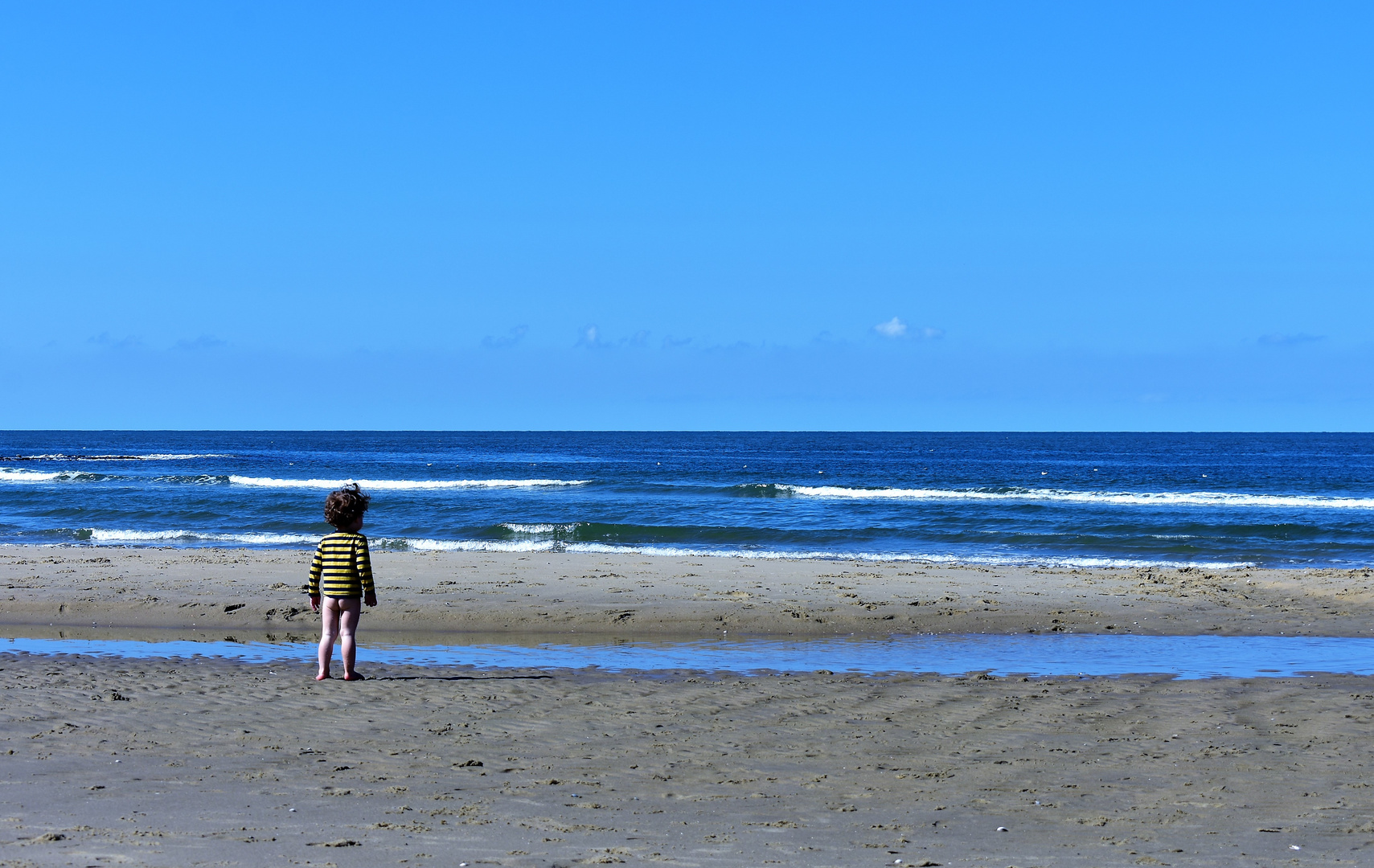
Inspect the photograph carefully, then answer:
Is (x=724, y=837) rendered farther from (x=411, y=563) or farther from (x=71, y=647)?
(x=411, y=563)

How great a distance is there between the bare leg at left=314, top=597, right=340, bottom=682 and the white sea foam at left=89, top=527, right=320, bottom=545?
49.8ft

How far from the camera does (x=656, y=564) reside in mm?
18719

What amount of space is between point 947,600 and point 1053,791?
868 cm

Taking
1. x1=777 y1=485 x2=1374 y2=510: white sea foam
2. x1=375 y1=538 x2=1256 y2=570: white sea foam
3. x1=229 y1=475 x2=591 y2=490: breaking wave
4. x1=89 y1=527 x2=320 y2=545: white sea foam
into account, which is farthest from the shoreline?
x1=229 y1=475 x2=591 y2=490: breaking wave

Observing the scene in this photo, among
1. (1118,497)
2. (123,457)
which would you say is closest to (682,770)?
(1118,497)

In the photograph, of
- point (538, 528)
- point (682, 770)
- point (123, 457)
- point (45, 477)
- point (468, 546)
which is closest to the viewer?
point (682, 770)

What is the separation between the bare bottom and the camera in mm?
4895

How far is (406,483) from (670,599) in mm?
35397

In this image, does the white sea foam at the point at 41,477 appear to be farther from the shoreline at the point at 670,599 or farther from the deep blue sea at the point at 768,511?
the shoreline at the point at 670,599

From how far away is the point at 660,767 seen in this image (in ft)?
20.9

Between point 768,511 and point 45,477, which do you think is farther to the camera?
point 45,477

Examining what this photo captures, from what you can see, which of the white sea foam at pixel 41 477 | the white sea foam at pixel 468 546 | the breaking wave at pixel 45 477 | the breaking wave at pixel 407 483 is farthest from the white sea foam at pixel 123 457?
the white sea foam at pixel 468 546

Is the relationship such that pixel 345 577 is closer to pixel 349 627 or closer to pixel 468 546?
pixel 349 627

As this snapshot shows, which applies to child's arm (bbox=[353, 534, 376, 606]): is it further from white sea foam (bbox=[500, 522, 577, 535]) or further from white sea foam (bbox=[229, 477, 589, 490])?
white sea foam (bbox=[229, 477, 589, 490])
